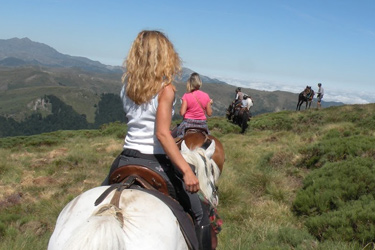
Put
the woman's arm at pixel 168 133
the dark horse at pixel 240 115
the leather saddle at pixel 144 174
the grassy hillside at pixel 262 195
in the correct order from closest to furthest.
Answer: the woman's arm at pixel 168 133 → the leather saddle at pixel 144 174 → the grassy hillside at pixel 262 195 → the dark horse at pixel 240 115

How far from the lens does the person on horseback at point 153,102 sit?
271cm

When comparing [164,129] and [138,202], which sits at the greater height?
[164,129]

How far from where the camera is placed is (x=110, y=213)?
2.19m

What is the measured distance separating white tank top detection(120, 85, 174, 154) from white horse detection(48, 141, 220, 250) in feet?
1.57

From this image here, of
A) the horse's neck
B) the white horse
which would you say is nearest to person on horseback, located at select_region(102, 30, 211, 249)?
the white horse

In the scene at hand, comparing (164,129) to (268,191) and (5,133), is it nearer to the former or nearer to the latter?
(268,191)

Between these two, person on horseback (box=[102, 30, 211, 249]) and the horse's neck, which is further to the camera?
the horse's neck

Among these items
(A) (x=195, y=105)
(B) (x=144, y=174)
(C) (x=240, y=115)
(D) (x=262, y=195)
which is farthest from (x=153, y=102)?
(C) (x=240, y=115)

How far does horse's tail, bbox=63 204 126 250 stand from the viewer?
1.95 m

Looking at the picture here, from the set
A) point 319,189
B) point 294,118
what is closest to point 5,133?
point 294,118

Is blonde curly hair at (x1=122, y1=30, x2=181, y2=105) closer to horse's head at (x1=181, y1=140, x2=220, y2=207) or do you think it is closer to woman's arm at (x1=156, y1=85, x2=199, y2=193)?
woman's arm at (x1=156, y1=85, x2=199, y2=193)

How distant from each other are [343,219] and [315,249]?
0.82 meters

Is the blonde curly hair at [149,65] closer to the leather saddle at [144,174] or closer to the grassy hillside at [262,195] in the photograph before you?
the leather saddle at [144,174]

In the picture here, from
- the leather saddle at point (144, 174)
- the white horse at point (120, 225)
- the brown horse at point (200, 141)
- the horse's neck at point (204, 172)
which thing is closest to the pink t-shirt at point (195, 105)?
the brown horse at point (200, 141)
